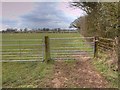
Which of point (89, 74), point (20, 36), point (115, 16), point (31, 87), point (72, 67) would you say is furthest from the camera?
point (20, 36)

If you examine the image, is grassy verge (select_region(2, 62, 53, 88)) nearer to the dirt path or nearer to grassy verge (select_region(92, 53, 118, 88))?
the dirt path

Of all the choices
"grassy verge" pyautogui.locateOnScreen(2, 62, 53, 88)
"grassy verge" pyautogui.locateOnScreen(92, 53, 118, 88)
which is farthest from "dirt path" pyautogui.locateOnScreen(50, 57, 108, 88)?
"grassy verge" pyautogui.locateOnScreen(2, 62, 53, 88)

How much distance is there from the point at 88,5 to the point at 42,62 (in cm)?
523

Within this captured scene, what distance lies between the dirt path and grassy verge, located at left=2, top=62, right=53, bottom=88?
270 mm

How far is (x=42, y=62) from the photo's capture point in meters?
7.86

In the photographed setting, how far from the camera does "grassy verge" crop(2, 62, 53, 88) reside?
5.21 m

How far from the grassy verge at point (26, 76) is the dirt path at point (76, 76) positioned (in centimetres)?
27

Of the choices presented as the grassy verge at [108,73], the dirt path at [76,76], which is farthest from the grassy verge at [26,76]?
the grassy verge at [108,73]

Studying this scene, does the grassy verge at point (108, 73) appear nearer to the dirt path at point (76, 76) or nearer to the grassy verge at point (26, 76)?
the dirt path at point (76, 76)

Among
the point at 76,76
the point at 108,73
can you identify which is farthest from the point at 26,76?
the point at 108,73

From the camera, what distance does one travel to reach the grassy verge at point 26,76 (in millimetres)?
5215

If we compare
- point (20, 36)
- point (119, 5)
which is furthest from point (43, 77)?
point (20, 36)

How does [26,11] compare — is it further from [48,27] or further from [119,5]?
[119,5]

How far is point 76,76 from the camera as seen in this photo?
19.5 ft
